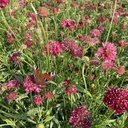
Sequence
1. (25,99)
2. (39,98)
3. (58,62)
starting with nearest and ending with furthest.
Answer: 1. (39,98)
2. (25,99)
3. (58,62)

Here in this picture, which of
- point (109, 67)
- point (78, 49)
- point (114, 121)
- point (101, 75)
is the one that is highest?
point (78, 49)

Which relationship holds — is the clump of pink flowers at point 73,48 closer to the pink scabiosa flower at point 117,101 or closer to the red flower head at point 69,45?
the red flower head at point 69,45

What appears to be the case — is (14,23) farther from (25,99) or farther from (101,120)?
(101,120)

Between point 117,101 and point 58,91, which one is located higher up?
point 117,101

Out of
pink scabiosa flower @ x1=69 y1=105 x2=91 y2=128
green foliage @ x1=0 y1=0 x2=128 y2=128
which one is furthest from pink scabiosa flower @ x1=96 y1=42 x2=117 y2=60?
pink scabiosa flower @ x1=69 y1=105 x2=91 y2=128

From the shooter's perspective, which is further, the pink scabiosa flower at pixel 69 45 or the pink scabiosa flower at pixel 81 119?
the pink scabiosa flower at pixel 69 45

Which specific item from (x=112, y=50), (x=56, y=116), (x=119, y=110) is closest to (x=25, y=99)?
(x=56, y=116)

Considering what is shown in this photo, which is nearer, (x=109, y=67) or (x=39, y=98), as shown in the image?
(x=39, y=98)

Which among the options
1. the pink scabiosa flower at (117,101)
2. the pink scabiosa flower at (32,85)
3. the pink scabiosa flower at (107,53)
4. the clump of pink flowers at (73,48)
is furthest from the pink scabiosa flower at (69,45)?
the pink scabiosa flower at (117,101)

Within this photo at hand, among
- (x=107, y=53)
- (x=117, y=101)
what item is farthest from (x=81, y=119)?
(x=107, y=53)

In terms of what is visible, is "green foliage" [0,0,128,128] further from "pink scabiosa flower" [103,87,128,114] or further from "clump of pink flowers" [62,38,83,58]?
"pink scabiosa flower" [103,87,128,114]

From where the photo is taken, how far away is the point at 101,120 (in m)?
1.63

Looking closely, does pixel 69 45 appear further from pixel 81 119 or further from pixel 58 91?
pixel 81 119

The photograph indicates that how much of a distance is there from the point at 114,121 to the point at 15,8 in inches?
67.6
